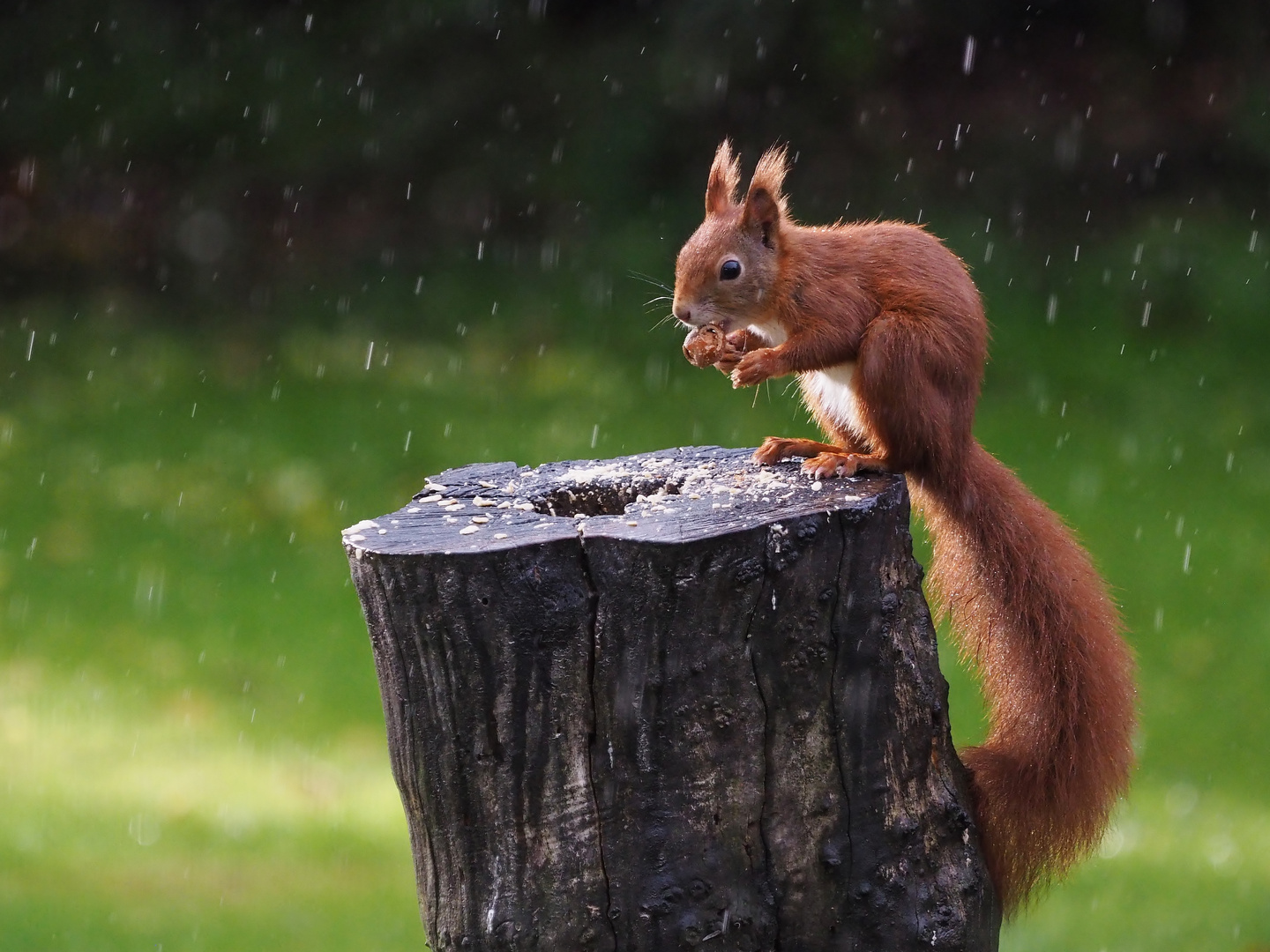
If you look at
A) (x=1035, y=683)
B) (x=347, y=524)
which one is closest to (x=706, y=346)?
(x=1035, y=683)

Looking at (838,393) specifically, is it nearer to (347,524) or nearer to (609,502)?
(609,502)

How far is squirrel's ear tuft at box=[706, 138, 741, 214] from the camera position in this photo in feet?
8.14

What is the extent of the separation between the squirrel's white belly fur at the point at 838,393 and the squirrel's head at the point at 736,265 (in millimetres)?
151

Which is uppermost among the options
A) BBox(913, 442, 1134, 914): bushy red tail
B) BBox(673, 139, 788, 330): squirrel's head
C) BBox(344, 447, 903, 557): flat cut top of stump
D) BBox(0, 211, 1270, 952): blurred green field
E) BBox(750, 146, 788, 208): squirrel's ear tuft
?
BBox(750, 146, 788, 208): squirrel's ear tuft

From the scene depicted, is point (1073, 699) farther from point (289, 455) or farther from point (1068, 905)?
point (289, 455)

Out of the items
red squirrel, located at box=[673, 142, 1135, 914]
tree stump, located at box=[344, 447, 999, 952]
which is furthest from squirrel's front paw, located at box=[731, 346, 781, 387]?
tree stump, located at box=[344, 447, 999, 952]

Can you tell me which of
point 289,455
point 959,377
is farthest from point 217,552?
point 959,377

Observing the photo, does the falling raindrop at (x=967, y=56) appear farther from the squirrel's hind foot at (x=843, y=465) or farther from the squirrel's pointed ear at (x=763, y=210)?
the squirrel's hind foot at (x=843, y=465)

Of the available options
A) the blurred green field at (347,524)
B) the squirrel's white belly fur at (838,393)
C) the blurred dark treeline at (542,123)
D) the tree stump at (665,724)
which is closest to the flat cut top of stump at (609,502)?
the tree stump at (665,724)

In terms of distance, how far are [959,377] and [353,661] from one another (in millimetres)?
2835

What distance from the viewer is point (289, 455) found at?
580 cm

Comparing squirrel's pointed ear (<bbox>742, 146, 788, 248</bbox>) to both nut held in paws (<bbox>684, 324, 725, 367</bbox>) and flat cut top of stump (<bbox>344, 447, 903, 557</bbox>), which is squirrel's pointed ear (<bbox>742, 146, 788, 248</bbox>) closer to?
nut held in paws (<bbox>684, 324, 725, 367</bbox>)

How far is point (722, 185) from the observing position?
250 centimetres

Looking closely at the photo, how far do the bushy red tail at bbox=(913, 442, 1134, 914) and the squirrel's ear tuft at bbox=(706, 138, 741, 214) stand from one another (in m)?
0.57
